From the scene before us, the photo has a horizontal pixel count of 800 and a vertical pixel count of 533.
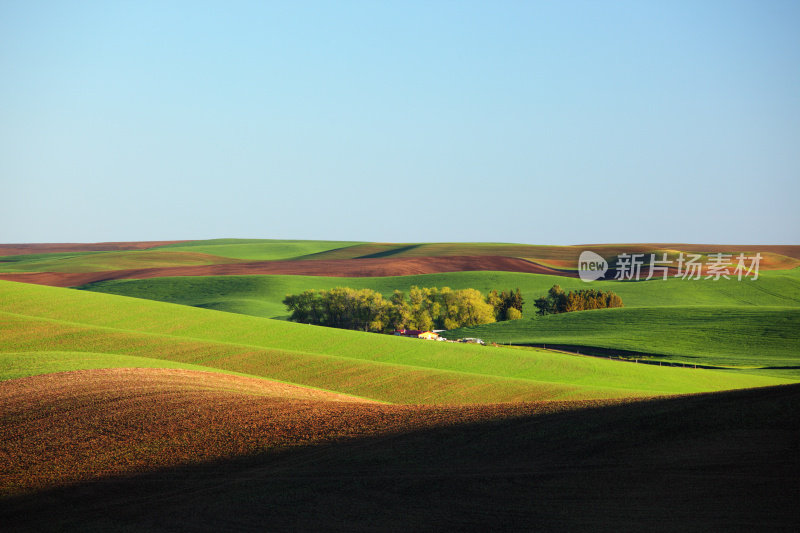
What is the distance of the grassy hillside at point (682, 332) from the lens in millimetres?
59831

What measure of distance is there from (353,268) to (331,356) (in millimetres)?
75847

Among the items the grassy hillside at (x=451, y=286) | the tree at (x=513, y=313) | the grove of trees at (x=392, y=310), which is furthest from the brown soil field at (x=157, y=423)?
the tree at (x=513, y=313)

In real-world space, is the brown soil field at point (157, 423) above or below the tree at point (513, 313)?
above

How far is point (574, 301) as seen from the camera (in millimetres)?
94312

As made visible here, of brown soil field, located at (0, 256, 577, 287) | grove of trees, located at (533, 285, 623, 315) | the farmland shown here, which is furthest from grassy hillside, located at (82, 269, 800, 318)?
the farmland

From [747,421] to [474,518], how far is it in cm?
616

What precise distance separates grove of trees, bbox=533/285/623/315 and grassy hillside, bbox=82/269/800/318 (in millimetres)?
2061

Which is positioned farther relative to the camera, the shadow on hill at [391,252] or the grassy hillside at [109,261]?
the shadow on hill at [391,252]

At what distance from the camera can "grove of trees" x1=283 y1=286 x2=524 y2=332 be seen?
85.2 metres

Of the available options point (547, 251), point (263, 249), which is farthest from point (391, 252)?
point (263, 249)

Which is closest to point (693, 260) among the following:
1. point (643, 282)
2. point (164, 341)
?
point (643, 282)

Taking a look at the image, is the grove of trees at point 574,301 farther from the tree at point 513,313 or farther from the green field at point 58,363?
the green field at point 58,363

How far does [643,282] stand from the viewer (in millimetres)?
106938

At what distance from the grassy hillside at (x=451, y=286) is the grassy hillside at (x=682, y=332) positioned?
17900 mm
